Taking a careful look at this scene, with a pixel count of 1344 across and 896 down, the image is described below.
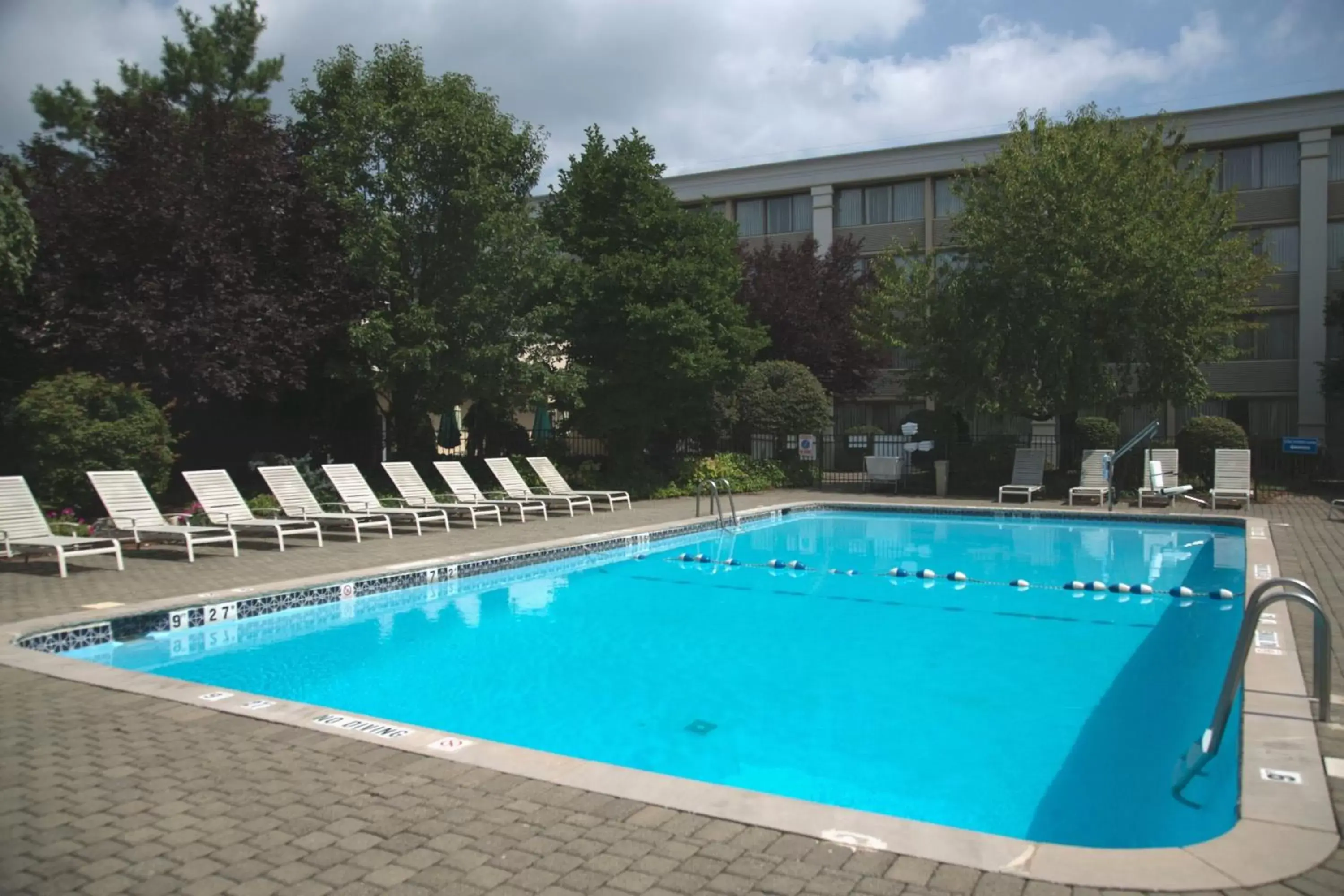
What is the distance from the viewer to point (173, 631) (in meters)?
Result: 7.54

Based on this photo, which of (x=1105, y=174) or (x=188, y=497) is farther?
(x=1105, y=174)

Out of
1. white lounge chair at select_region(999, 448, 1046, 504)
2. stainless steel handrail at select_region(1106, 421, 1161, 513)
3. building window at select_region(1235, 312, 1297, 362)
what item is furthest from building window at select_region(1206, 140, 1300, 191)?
white lounge chair at select_region(999, 448, 1046, 504)

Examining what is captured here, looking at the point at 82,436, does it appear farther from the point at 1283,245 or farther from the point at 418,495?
the point at 1283,245

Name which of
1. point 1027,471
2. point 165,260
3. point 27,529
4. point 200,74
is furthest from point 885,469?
point 200,74

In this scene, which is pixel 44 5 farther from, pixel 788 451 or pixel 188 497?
pixel 788 451

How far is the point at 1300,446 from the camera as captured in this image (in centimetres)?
2056

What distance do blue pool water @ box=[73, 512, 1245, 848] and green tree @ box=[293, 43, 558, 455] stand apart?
19.9 ft

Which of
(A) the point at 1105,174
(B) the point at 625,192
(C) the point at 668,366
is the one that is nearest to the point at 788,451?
(C) the point at 668,366

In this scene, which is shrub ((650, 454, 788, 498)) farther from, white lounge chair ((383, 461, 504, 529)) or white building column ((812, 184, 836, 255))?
white building column ((812, 184, 836, 255))

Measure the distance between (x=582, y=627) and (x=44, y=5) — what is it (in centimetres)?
588

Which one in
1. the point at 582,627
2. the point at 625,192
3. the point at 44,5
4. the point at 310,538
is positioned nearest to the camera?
the point at 44,5

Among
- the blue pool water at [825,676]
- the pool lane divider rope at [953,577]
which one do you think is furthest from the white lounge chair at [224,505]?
the pool lane divider rope at [953,577]

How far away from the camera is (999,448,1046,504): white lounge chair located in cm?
1838

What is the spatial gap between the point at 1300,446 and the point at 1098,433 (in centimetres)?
493
